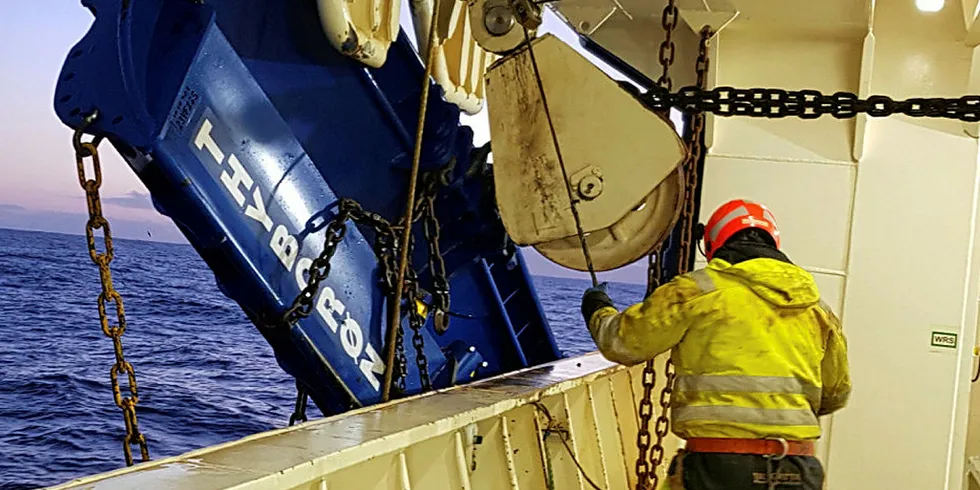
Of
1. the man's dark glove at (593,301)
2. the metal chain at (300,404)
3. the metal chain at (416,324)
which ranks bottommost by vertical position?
the metal chain at (300,404)

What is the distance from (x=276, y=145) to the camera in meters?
3.28

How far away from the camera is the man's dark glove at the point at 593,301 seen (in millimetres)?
3422

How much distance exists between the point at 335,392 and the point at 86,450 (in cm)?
1389

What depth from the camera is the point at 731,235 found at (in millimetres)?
3168

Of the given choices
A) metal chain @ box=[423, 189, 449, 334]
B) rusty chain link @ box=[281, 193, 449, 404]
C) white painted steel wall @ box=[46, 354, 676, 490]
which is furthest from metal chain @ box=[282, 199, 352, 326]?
metal chain @ box=[423, 189, 449, 334]

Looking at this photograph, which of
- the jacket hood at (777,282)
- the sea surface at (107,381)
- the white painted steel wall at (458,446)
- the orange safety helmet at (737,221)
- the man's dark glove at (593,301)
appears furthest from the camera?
the sea surface at (107,381)

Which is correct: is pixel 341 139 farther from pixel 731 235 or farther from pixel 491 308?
pixel 491 308

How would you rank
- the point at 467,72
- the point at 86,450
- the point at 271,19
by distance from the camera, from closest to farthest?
the point at 271,19 < the point at 467,72 < the point at 86,450

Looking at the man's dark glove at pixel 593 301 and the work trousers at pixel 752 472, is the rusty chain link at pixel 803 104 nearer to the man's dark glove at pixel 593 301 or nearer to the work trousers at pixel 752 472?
the man's dark glove at pixel 593 301

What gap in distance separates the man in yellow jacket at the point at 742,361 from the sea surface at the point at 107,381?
2.99 meters

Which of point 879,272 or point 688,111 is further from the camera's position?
point 879,272

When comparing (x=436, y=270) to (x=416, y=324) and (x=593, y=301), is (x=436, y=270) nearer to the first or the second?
(x=416, y=324)

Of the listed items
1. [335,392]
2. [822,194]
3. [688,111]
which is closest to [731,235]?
[688,111]

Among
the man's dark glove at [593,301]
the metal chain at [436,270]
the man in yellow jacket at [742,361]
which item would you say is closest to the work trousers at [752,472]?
the man in yellow jacket at [742,361]
